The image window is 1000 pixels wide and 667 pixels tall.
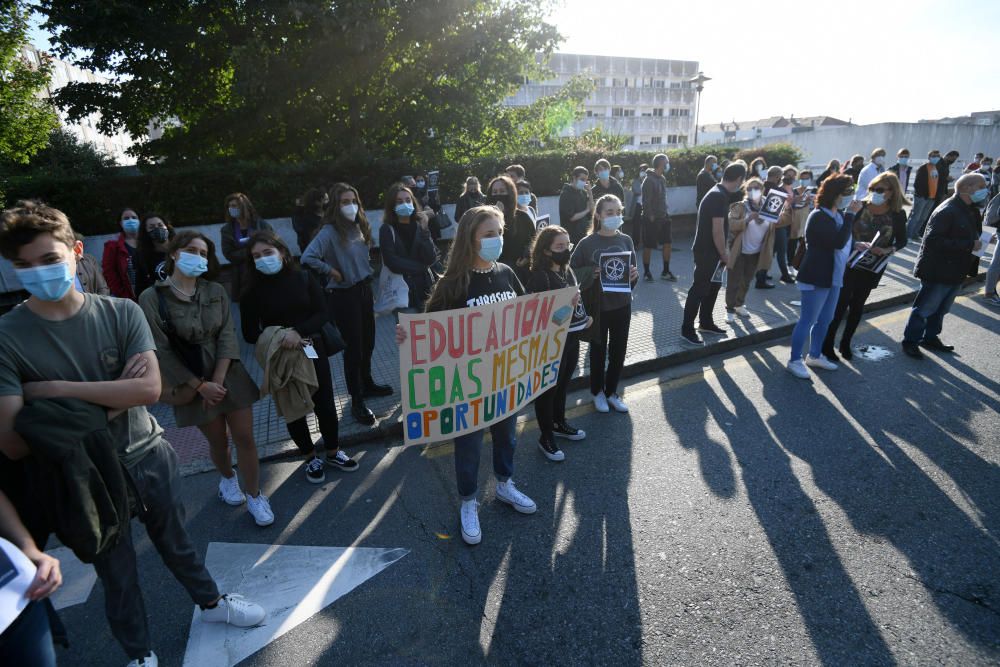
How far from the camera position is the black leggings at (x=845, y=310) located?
554 cm

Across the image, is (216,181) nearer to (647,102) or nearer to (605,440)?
(605,440)

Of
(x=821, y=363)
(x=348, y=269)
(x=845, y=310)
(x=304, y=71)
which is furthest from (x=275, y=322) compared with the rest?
(x=304, y=71)

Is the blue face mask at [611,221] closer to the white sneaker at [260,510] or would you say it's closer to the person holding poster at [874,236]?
the person holding poster at [874,236]

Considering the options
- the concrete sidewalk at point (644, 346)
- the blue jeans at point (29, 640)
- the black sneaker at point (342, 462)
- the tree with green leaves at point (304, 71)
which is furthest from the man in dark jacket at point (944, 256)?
the tree with green leaves at point (304, 71)

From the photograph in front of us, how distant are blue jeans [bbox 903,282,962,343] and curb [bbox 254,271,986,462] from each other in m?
1.26

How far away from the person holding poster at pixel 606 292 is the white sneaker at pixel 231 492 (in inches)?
114

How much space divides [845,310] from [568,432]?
3.71 meters

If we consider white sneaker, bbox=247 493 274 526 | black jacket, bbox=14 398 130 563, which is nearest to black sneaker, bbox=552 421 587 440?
white sneaker, bbox=247 493 274 526

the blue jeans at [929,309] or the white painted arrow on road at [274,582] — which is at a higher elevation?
the blue jeans at [929,309]

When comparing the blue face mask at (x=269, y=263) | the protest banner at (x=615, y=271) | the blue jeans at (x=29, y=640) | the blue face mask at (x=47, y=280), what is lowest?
the blue jeans at (x=29, y=640)

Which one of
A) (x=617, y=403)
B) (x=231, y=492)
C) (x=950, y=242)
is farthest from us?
(x=950, y=242)

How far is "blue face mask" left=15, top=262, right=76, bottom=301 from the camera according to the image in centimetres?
184

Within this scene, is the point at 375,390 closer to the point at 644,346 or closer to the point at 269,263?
the point at 269,263

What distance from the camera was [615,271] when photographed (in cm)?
434
